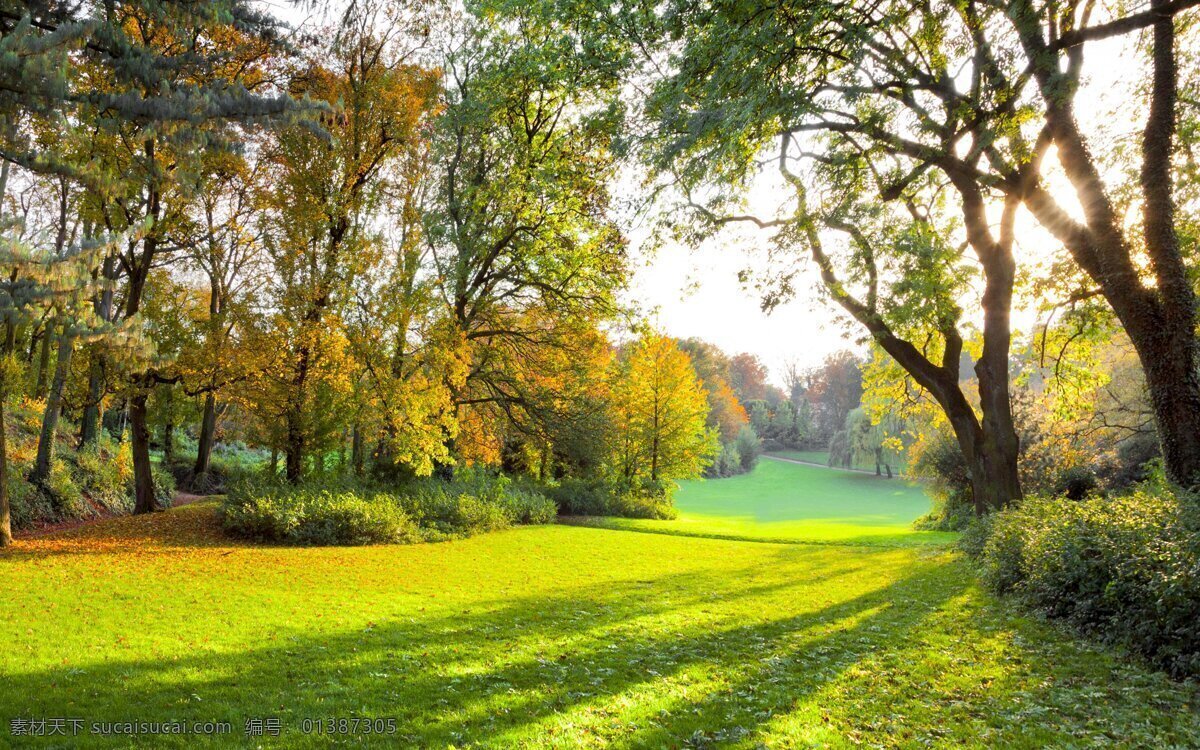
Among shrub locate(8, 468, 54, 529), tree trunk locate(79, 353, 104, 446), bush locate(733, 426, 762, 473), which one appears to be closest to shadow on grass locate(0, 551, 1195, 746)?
shrub locate(8, 468, 54, 529)

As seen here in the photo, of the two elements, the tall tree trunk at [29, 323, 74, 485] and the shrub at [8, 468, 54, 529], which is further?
the tall tree trunk at [29, 323, 74, 485]

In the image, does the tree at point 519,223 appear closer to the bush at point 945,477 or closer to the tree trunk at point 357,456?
the tree trunk at point 357,456

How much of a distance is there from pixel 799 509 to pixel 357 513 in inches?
1287

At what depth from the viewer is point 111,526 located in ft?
47.7

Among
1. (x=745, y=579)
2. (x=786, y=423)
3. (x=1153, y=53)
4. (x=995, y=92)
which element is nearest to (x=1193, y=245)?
(x=1153, y=53)

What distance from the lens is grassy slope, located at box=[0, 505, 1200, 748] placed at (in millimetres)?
4625

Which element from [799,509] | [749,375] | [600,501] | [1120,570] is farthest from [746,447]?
[1120,570]

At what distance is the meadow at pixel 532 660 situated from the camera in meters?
4.56

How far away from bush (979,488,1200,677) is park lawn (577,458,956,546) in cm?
1253

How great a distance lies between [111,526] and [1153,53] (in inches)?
905

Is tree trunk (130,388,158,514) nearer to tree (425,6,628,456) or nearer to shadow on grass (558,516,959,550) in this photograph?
tree (425,6,628,456)

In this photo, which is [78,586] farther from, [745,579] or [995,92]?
[995,92]

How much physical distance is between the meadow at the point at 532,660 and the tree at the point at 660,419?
17844 millimetres

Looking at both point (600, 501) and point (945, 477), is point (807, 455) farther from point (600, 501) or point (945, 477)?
point (600, 501)
